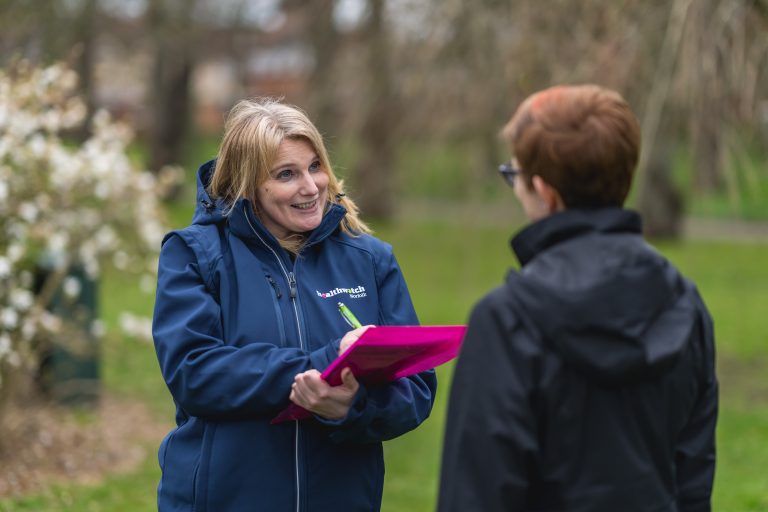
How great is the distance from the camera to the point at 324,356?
2.72 meters

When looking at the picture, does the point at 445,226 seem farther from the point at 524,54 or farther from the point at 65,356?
the point at 65,356

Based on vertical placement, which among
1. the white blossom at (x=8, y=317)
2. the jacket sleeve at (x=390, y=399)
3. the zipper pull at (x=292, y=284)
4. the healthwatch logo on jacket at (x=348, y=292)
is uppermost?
the zipper pull at (x=292, y=284)

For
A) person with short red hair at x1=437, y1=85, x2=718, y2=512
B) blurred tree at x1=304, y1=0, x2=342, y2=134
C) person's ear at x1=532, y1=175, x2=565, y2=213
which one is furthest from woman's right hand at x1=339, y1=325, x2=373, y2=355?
blurred tree at x1=304, y1=0, x2=342, y2=134

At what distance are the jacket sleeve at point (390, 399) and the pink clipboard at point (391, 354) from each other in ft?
0.16

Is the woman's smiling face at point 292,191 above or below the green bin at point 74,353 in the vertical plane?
above

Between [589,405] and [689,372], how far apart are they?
0.86ft

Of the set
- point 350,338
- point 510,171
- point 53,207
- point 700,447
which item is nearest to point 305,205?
point 350,338

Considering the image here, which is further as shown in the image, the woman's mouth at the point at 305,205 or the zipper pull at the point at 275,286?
the woman's mouth at the point at 305,205

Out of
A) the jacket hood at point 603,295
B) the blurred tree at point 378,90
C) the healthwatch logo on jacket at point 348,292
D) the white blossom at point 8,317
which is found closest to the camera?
the jacket hood at point 603,295

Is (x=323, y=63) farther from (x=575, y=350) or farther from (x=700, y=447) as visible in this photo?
(x=575, y=350)

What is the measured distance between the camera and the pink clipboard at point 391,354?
100 inches

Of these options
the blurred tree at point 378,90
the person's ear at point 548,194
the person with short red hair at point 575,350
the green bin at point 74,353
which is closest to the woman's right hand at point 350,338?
the person with short red hair at point 575,350

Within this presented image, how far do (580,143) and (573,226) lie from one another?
0.56 feet

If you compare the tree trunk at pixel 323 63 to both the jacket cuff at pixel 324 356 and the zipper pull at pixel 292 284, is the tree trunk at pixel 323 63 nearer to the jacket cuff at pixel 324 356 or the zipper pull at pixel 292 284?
the zipper pull at pixel 292 284
